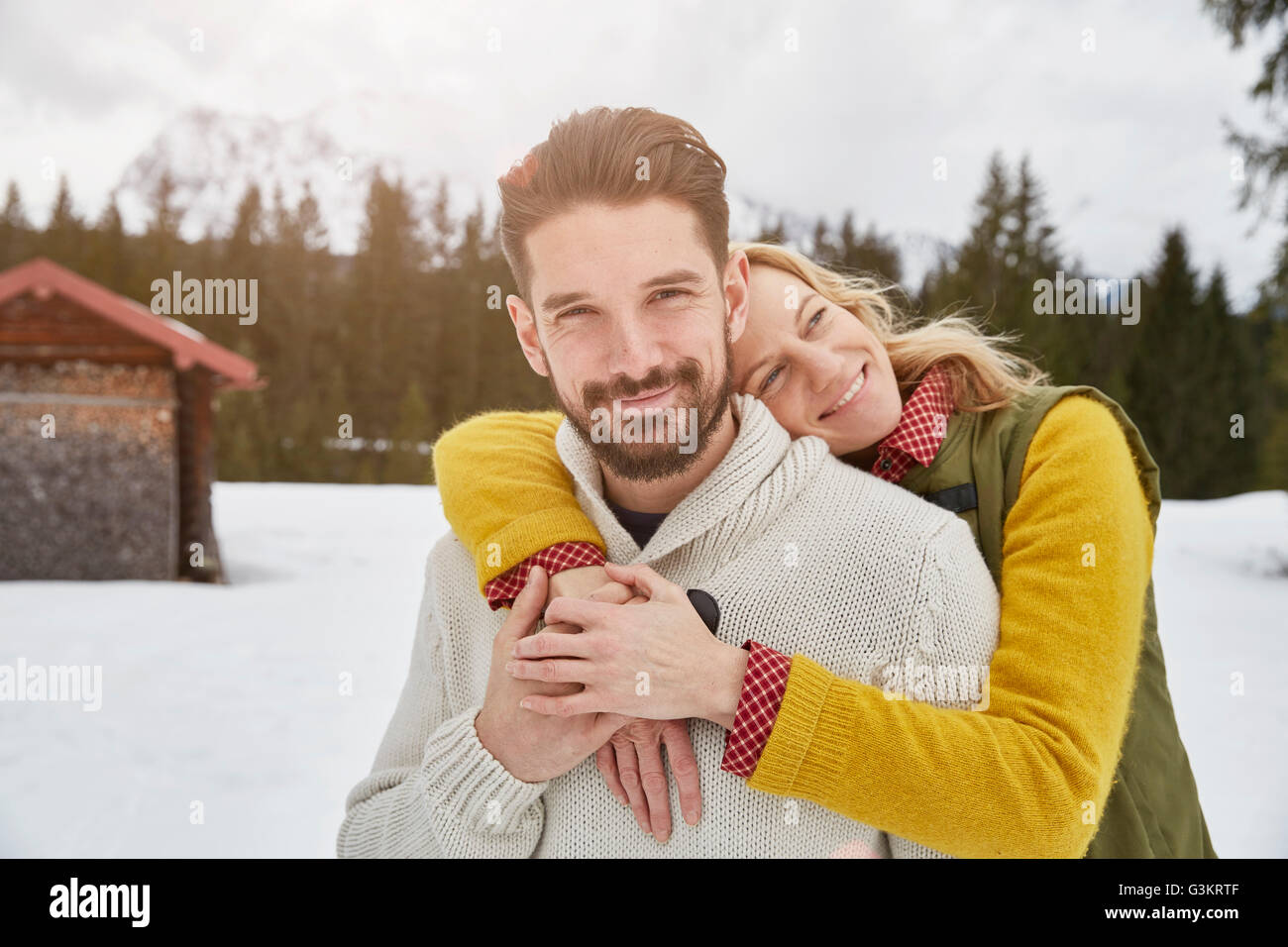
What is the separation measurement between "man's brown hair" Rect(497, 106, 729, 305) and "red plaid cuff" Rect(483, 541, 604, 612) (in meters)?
0.48

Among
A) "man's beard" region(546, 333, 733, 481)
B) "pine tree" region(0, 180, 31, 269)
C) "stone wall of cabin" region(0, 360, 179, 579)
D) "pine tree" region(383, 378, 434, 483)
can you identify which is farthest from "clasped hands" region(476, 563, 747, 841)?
"pine tree" region(0, 180, 31, 269)

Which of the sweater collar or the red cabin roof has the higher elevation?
the red cabin roof

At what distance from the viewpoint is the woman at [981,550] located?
50.5 inches

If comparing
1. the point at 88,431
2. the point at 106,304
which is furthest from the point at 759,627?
the point at 88,431

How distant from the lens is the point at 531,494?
167 centimetres

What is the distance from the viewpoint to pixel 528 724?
139cm

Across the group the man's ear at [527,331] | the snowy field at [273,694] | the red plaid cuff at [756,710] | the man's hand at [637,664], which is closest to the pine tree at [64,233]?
the snowy field at [273,694]

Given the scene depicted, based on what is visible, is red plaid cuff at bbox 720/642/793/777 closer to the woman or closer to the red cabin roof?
the woman

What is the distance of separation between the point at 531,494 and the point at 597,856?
0.67 m

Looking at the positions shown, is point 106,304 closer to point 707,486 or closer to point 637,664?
point 707,486

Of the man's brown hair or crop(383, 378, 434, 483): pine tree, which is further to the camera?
crop(383, 378, 434, 483): pine tree

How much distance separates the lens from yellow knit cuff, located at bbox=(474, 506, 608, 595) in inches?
60.9

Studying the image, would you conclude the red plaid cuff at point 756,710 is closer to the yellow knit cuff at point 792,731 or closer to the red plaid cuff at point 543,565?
the yellow knit cuff at point 792,731

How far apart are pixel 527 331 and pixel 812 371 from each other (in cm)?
60
